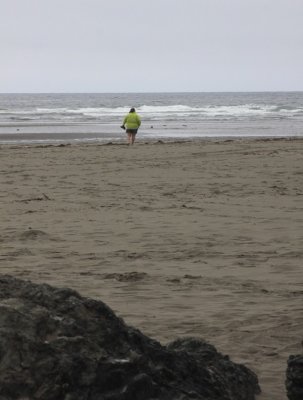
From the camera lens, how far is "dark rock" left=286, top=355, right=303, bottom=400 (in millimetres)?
3402

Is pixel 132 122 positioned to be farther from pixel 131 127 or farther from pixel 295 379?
pixel 295 379

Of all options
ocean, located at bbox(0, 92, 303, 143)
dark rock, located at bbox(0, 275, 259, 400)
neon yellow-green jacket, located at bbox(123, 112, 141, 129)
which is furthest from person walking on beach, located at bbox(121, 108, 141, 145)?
dark rock, located at bbox(0, 275, 259, 400)

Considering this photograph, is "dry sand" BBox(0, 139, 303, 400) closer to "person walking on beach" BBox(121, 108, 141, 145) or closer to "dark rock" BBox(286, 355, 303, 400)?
"dark rock" BBox(286, 355, 303, 400)

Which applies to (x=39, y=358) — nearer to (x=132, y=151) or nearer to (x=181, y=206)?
(x=181, y=206)

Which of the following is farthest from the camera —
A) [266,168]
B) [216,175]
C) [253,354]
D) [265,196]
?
[266,168]

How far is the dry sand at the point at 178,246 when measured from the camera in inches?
198

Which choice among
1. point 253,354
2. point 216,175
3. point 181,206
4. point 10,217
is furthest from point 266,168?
point 253,354

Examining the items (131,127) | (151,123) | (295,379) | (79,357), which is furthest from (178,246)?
(151,123)

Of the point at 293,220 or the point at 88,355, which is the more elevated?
the point at 88,355

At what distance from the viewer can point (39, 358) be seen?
2.72 m

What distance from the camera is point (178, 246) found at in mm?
7621

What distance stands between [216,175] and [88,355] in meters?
11.2

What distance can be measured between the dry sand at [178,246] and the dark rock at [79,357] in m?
0.85

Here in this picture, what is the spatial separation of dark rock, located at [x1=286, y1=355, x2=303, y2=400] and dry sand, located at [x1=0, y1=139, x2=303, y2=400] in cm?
30
